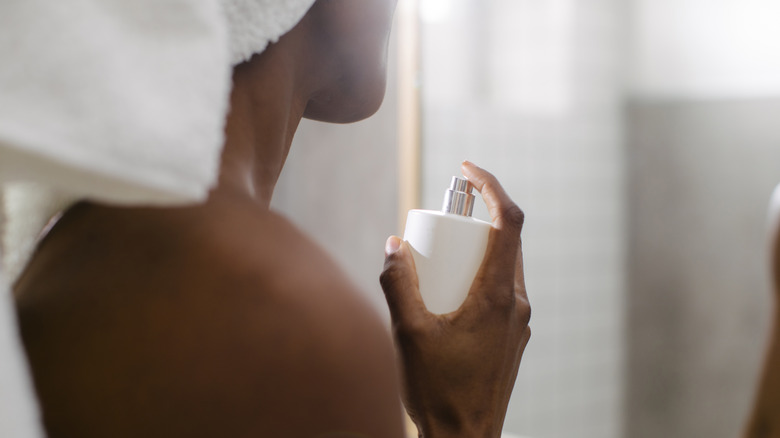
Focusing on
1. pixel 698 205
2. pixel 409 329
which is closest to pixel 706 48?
pixel 698 205

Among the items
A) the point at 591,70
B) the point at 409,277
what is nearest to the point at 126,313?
the point at 409,277

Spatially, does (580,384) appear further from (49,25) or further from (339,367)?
(49,25)

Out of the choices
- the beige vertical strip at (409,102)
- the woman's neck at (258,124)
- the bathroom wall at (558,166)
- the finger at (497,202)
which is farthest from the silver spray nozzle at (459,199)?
the beige vertical strip at (409,102)

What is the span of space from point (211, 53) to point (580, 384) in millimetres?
816

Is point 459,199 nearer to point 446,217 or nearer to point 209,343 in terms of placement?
point 446,217

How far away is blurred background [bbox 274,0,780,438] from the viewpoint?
661 mm

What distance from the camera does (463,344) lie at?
0.38 meters

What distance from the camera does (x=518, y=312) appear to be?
0.42 metres

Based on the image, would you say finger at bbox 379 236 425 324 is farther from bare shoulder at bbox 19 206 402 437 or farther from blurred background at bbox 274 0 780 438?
blurred background at bbox 274 0 780 438

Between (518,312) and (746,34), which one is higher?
(746,34)

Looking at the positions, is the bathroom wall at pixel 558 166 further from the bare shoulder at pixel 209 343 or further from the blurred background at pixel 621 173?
the bare shoulder at pixel 209 343

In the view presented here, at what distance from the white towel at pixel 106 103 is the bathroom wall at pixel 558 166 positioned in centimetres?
70

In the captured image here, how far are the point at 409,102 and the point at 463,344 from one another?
914mm

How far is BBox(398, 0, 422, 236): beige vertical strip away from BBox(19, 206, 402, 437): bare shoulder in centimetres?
99
